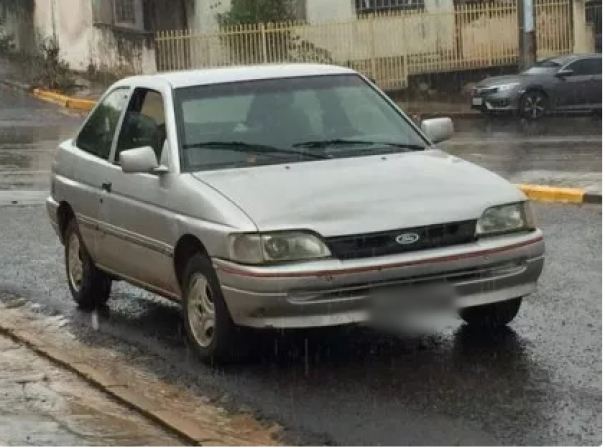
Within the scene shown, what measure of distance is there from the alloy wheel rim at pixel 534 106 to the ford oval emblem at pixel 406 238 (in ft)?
69.4

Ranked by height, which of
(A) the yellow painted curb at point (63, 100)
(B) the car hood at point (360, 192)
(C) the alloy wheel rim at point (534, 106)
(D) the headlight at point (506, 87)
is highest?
(B) the car hood at point (360, 192)

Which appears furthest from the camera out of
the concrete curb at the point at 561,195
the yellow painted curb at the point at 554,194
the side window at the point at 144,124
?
the yellow painted curb at the point at 554,194

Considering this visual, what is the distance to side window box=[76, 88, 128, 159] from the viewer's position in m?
9.13

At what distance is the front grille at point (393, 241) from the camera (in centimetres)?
695

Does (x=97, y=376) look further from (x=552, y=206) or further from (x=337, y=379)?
(x=552, y=206)

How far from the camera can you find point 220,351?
7422 mm

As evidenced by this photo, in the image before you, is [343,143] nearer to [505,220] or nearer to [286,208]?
[286,208]

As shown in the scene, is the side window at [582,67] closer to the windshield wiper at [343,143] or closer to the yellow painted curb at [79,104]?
the yellow painted curb at [79,104]

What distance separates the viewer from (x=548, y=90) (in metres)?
27.7

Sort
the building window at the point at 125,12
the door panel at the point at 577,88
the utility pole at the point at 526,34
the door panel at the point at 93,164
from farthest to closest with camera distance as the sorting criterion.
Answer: the building window at the point at 125,12 → the utility pole at the point at 526,34 → the door panel at the point at 577,88 → the door panel at the point at 93,164

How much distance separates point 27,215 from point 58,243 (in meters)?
1.99

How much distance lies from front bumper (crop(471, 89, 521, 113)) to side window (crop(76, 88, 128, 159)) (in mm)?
18872

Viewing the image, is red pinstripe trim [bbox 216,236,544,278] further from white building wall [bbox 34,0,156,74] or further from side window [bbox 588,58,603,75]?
white building wall [bbox 34,0,156,74]

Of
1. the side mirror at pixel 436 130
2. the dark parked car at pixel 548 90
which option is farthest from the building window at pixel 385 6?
the side mirror at pixel 436 130
